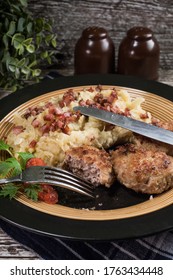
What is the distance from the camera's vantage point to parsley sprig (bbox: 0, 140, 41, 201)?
10.0 ft

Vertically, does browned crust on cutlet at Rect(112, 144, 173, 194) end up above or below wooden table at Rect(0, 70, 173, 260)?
above

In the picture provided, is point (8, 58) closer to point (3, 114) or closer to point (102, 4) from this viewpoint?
point (3, 114)

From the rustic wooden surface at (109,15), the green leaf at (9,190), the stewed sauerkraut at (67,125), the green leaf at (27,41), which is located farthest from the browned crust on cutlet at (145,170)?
the rustic wooden surface at (109,15)

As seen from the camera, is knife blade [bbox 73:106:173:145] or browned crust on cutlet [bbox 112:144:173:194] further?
knife blade [bbox 73:106:173:145]

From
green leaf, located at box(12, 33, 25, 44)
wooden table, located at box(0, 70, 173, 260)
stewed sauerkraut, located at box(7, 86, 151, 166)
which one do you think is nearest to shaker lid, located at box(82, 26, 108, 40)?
green leaf, located at box(12, 33, 25, 44)

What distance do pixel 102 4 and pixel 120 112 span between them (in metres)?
1.71

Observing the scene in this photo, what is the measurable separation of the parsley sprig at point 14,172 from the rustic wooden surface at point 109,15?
202 centimetres

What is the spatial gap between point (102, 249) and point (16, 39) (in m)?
2.20

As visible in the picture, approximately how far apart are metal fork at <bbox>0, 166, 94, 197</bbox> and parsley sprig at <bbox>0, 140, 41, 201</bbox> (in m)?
0.05

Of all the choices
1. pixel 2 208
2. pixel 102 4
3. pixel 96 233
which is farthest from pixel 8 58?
pixel 96 233

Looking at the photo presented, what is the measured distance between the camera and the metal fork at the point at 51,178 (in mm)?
3076

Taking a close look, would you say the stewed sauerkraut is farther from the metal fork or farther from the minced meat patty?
the metal fork

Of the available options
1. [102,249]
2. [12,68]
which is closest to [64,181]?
[102,249]

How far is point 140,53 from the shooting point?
4.59 metres
